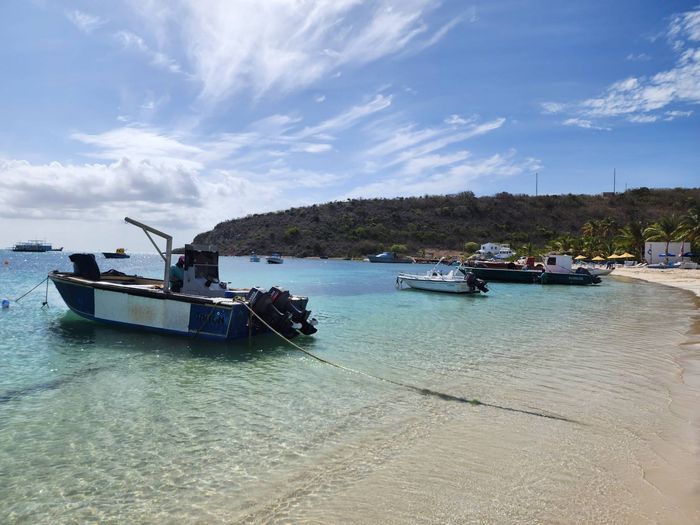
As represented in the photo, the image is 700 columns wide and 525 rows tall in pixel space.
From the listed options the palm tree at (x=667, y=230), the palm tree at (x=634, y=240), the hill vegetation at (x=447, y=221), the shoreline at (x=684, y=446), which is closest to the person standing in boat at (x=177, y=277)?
the shoreline at (x=684, y=446)

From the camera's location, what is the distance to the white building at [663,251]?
7156 centimetres

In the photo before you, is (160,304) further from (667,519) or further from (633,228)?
(633,228)

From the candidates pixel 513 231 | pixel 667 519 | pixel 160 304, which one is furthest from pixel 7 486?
pixel 513 231

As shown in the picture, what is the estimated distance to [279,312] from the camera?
15383mm

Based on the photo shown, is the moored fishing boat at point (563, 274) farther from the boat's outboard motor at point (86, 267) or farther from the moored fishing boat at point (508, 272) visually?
the boat's outboard motor at point (86, 267)

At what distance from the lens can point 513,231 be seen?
131 metres

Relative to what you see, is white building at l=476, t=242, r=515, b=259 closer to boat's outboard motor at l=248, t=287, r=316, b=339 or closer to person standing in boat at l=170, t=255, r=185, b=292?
boat's outboard motor at l=248, t=287, r=316, b=339

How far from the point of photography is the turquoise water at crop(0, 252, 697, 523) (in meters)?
5.39

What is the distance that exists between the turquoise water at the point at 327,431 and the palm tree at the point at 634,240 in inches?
2942

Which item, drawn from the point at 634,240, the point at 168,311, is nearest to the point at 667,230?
the point at 634,240

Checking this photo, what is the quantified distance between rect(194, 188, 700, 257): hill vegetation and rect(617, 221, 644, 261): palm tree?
1346 inches

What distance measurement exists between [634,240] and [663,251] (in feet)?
27.9

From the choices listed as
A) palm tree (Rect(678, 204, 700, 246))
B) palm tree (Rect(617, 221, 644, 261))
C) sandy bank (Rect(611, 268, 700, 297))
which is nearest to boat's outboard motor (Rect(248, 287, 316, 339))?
sandy bank (Rect(611, 268, 700, 297))

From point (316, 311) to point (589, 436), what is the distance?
18.5 metres
